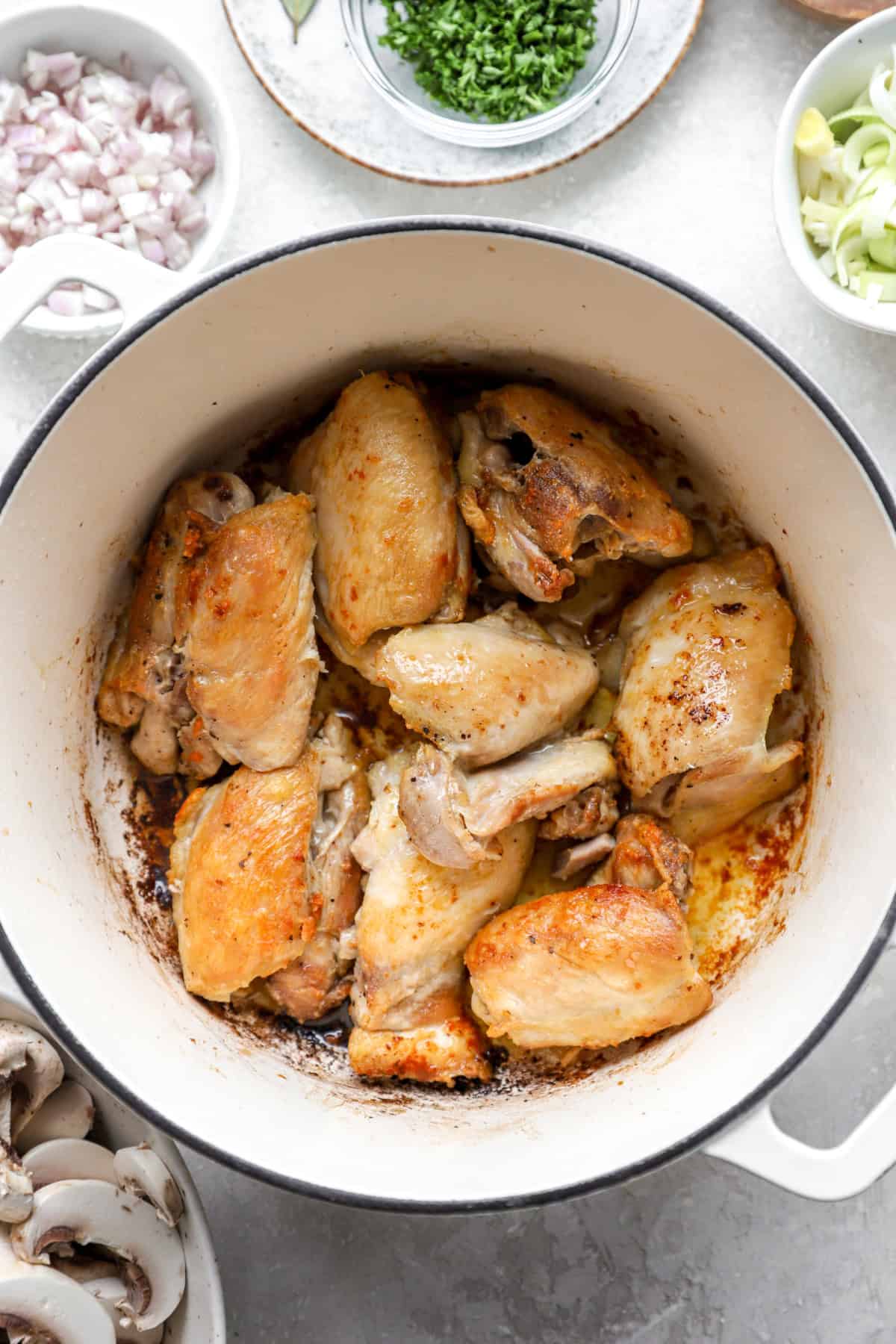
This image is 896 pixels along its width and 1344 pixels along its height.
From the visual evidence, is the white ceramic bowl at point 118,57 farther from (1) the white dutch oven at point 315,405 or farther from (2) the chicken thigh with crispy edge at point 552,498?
(2) the chicken thigh with crispy edge at point 552,498

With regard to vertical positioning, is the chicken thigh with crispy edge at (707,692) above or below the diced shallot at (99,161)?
below

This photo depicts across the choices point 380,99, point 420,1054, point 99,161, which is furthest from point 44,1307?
point 380,99

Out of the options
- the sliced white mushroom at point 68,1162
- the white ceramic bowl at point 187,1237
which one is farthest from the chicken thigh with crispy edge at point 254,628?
the sliced white mushroom at point 68,1162

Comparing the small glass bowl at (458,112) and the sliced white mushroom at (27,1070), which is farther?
the small glass bowl at (458,112)

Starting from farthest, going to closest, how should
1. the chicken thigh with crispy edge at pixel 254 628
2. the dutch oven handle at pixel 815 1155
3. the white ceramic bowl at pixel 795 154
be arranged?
the white ceramic bowl at pixel 795 154
the chicken thigh with crispy edge at pixel 254 628
the dutch oven handle at pixel 815 1155

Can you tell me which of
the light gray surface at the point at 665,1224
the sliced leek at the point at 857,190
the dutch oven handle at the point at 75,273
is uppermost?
the dutch oven handle at the point at 75,273

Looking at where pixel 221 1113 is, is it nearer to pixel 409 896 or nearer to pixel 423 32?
pixel 409 896
